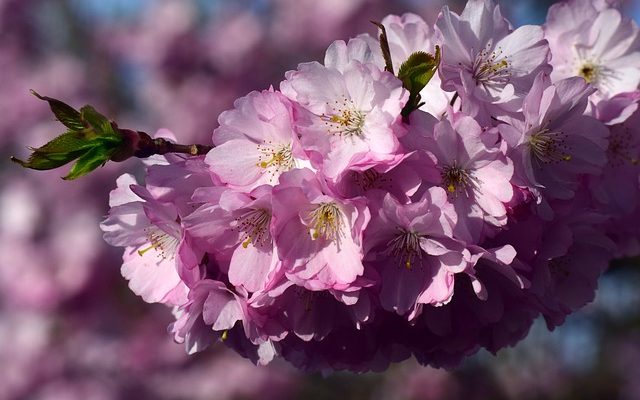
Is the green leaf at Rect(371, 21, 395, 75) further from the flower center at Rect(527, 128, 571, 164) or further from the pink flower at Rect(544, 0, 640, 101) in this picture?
the pink flower at Rect(544, 0, 640, 101)

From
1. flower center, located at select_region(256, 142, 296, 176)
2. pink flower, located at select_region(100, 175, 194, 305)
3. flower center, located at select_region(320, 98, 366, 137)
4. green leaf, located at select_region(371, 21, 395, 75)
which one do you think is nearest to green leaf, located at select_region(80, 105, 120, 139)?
pink flower, located at select_region(100, 175, 194, 305)

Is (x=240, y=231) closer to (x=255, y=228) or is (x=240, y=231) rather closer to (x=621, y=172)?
(x=255, y=228)

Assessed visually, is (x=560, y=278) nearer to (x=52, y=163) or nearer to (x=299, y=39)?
(x=52, y=163)

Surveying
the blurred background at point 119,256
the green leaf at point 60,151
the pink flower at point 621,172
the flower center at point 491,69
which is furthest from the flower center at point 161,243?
the blurred background at point 119,256

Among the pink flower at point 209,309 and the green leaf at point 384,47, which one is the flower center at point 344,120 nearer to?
the green leaf at point 384,47

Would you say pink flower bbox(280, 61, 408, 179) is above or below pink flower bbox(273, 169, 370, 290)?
above

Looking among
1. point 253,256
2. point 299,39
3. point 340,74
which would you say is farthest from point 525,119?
point 299,39
